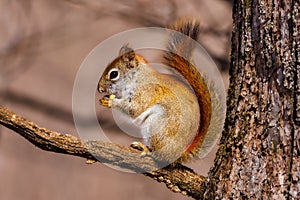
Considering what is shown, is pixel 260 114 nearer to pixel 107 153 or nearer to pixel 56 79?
pixel 107 153

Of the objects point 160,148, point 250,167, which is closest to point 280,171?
point 250,167

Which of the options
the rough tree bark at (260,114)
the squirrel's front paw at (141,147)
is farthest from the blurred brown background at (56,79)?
the rough tree bark at (260,114)

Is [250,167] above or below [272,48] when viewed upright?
below

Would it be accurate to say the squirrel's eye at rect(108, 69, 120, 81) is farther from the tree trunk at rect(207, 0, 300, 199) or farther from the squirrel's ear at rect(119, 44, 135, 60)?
the tree trunk at rect(207, 0, 300, 199)

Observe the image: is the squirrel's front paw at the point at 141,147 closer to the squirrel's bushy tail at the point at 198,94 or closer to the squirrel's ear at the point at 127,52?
the squirrel's bushy tail at the point at 198,94

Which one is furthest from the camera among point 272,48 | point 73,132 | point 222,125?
point 73,132

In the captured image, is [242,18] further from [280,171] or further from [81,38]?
[81,38]

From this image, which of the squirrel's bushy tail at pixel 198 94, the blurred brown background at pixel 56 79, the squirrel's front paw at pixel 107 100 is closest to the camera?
the squirrel's bushy tail at pixel 198 94
